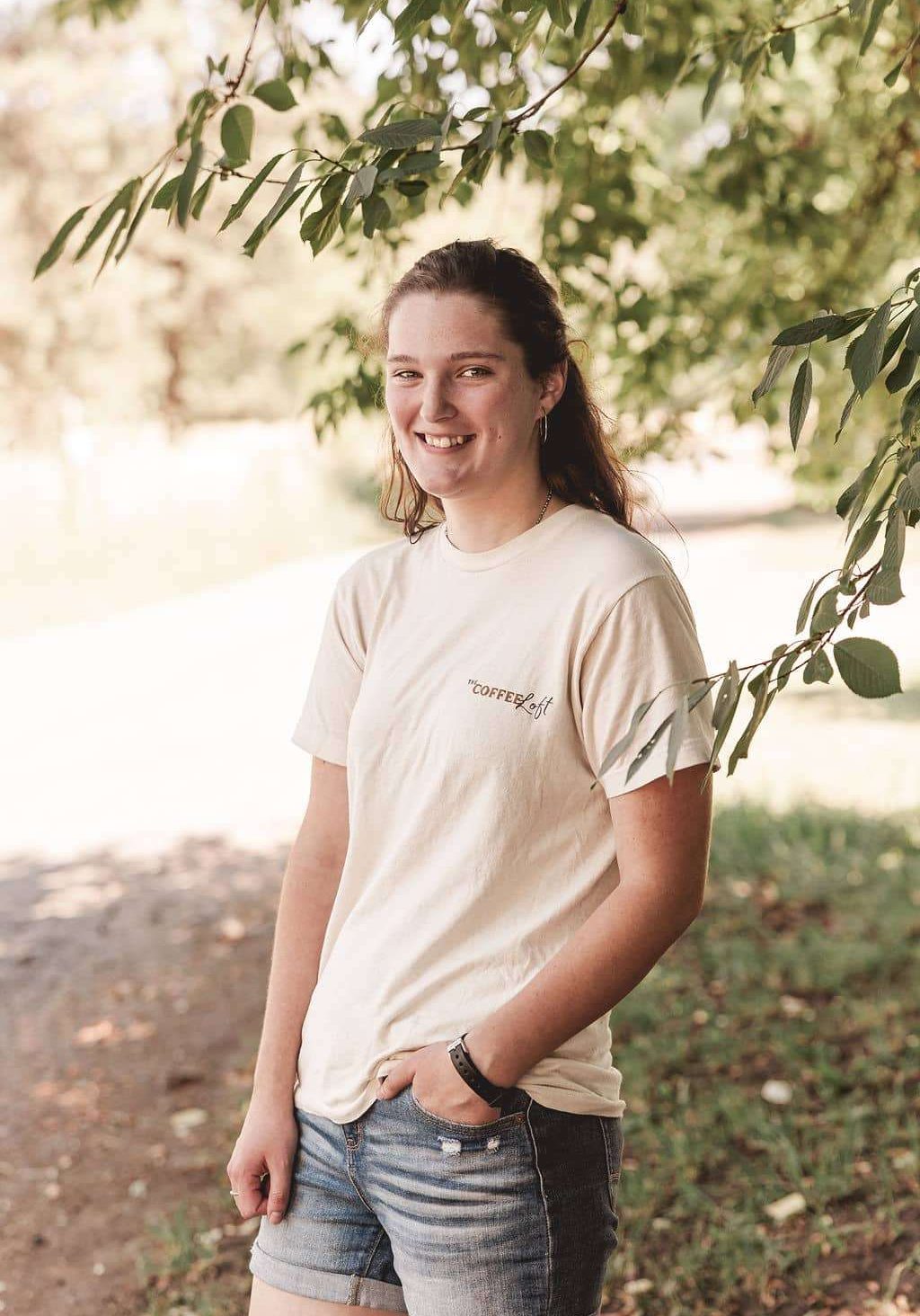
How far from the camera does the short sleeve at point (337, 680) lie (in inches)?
81.1

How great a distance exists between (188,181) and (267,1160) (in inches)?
50.8

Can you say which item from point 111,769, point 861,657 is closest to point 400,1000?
point 861,657

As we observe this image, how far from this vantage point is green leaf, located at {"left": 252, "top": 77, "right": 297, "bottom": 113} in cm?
174

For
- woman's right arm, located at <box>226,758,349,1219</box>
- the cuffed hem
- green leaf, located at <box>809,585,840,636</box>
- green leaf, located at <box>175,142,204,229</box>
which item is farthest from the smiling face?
the cuffed hem

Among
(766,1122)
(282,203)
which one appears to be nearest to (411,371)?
(282,203)

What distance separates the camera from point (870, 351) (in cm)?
152

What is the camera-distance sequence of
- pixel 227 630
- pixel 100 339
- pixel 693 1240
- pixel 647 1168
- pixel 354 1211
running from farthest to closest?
pixel 100 339 → pixel 227 630 → pixel 647 1168 → pixel 693 1240 → pixel 354 1211

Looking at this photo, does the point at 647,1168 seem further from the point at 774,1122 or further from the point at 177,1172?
the point at 177,1172

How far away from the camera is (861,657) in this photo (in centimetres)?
133

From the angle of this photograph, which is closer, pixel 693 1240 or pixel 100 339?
pixel 693 1240

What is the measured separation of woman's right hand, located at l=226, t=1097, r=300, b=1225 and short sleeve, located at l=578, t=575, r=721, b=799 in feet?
2.27

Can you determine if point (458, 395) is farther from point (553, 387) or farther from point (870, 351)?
point (870, 351)

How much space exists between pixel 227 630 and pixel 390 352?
→ 14967 mm

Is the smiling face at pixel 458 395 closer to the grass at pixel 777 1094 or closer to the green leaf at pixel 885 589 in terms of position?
the green leaf at pixel 885 589
